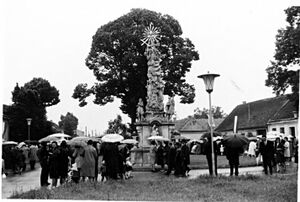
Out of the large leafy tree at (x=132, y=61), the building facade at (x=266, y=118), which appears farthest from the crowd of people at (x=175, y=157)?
the building facade at (x=266, y=118)

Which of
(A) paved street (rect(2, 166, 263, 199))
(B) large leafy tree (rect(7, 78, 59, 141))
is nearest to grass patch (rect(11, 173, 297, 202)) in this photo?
(A) paved street (rect(2, 166, 263, 199))

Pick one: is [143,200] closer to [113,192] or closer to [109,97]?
[113,192]

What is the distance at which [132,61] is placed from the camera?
3750 cm

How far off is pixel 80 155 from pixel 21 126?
30008mm

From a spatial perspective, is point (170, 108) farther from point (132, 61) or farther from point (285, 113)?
point (285, 113)

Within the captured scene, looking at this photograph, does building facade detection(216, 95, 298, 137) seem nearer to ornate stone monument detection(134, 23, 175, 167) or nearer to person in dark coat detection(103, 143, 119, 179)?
ornate stone monument detection(134, 23, 175, 167)

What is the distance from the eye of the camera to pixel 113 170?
15.1 metres

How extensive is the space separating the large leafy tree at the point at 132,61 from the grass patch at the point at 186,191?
2538 centimetres

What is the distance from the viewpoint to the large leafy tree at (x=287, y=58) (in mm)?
29125

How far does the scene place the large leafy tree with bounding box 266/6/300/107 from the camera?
1147 inches

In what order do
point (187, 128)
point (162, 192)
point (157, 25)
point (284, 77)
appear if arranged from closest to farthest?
point (162, 192) < point (284, 77) < point (157, 25) < point (187, 128)

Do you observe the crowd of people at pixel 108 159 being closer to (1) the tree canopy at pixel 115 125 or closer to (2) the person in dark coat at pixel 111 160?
(2) the person in dark coat at pixel 111 160

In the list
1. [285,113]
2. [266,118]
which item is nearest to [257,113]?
[266,118]

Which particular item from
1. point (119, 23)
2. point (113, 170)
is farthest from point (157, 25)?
point (113, 170)
